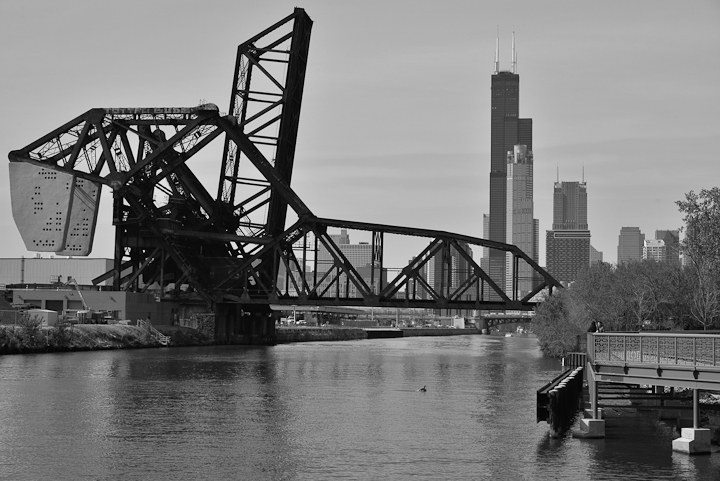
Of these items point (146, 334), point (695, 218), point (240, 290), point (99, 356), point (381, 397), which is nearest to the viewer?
point (381, 397)

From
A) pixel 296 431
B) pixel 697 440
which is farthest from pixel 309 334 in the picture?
pixel 697 440

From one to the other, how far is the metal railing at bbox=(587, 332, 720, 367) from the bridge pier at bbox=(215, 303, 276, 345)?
260ft

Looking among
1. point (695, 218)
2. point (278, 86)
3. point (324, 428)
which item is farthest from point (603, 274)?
point (324, 428)

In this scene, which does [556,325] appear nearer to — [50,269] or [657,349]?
[50,269]

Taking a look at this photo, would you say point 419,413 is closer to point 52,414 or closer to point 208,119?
point 52,414

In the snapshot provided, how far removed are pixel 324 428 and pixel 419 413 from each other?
22.0 feet

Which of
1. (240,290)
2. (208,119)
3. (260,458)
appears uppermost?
(208,119)

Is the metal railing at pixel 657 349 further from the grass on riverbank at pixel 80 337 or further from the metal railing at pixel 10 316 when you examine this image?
the metal railing at pixel 10 316

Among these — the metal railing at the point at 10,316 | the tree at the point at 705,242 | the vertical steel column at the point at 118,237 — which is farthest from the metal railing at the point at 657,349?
the vertical steel column at the point at 118,237

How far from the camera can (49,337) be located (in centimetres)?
8800

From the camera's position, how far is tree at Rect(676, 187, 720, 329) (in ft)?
201

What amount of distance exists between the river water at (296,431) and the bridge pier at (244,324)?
162 ft

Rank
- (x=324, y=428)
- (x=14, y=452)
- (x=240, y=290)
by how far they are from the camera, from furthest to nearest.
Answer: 1. (x=240, y=290)
2. (x=324, y=428)
3. (x=14, y=452)

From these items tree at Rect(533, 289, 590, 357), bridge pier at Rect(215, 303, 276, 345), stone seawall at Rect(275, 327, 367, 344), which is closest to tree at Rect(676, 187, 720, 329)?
tree at Rect(533, 289, 590, 357)
